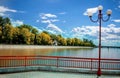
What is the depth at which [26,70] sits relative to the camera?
976 cm

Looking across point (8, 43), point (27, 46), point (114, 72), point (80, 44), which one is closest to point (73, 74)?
point (114, 72)

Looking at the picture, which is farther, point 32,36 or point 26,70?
point 32,36

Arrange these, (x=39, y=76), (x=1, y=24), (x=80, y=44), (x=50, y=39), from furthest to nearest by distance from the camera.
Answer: (x=80, y=44), (x=50, y=39), (x=1, y=24), (x=39, y=76)

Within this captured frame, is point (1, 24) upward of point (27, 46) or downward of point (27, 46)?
upward

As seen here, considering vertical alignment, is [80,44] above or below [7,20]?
below

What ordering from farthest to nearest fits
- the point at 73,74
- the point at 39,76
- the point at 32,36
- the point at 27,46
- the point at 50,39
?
the point at 50,39 < the point at 32,36 < the point at 27,46 < the point at 73,74 < the point at 39,76

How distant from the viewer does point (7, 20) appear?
4800cm

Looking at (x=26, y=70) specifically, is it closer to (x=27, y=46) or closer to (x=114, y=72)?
(x=114, y=72)

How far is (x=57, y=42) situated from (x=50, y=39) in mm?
5701

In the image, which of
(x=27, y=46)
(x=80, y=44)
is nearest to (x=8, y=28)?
(x=27, y=46)

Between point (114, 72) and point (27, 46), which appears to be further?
point (27, 46)

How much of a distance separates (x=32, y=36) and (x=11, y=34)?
1052cm

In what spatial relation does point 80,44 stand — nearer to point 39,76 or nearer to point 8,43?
point 8,43

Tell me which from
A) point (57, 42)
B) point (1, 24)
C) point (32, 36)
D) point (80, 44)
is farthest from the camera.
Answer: point (80, 44)
